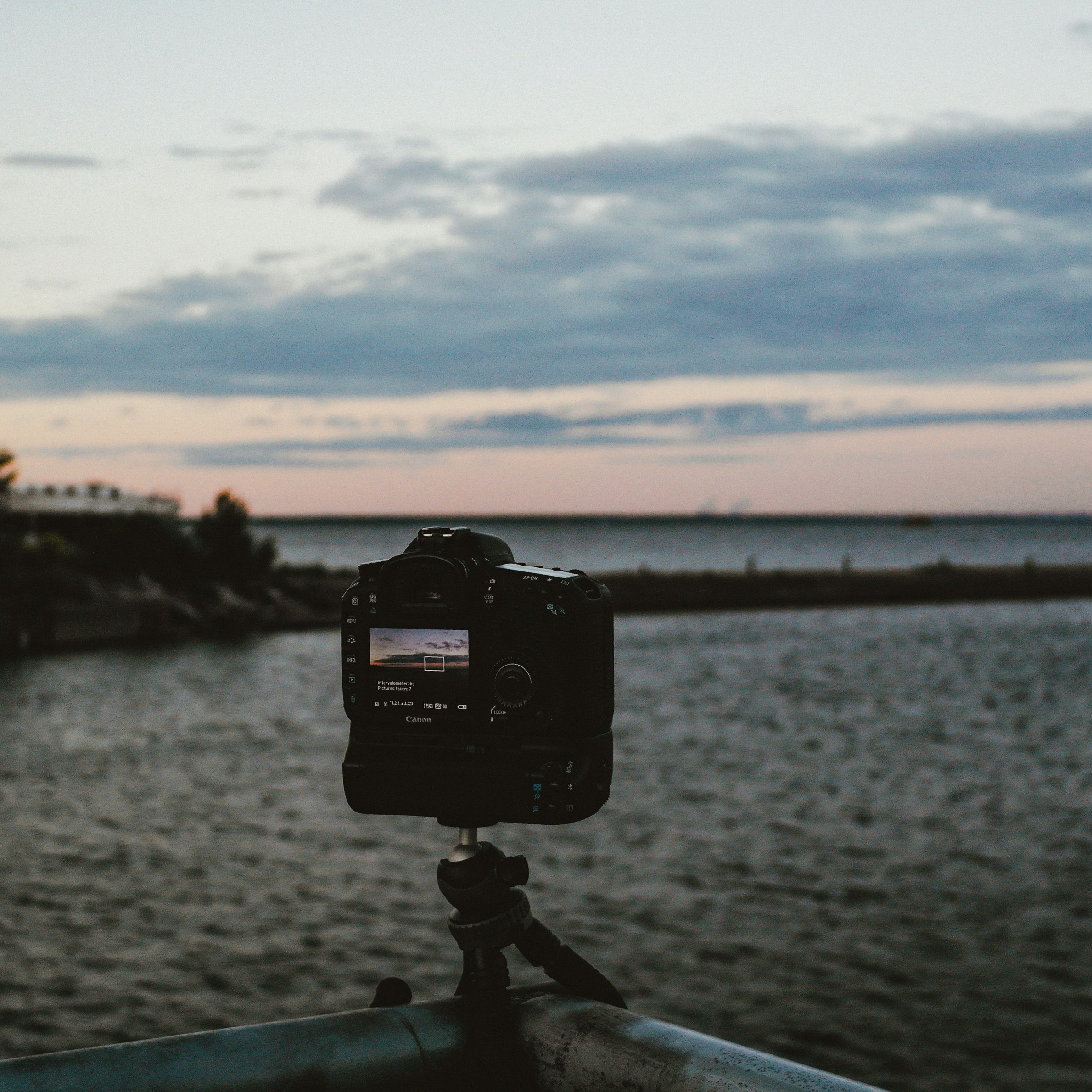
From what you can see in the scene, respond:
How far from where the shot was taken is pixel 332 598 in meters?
66.2

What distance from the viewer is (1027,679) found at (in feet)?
128

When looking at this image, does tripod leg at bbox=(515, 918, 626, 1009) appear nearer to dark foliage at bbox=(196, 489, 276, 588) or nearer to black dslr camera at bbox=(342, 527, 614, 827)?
black dslr camera at bbox=(342, 527, 614, 827)

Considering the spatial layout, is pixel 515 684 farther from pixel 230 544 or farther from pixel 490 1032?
pixel 230 544

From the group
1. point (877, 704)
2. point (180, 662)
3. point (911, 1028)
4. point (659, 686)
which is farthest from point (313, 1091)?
point (180, 662)

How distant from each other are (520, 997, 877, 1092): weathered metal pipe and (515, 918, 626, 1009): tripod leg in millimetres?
50

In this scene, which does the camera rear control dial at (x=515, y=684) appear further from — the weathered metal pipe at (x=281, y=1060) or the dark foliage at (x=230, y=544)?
the dark foliage at (x=230, y=544)

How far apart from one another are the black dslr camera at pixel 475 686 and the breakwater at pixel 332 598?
1168 inches

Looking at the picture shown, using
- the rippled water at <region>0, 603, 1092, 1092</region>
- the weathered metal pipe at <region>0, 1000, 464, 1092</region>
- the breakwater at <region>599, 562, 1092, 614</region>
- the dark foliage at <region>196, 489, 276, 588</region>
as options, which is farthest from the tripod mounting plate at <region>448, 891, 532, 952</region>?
the breakwater at <region>599, 562, 1092, 614</region>

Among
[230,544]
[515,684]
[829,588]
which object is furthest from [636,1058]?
[829,588]

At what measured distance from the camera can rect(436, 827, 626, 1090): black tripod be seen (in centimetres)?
289

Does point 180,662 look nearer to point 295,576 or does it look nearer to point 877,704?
point 877,704

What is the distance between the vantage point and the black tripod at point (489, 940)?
2.89 m

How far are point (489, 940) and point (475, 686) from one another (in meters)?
0.67

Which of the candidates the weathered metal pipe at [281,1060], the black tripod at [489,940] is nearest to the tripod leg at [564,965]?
the black tripod at [489,940]
